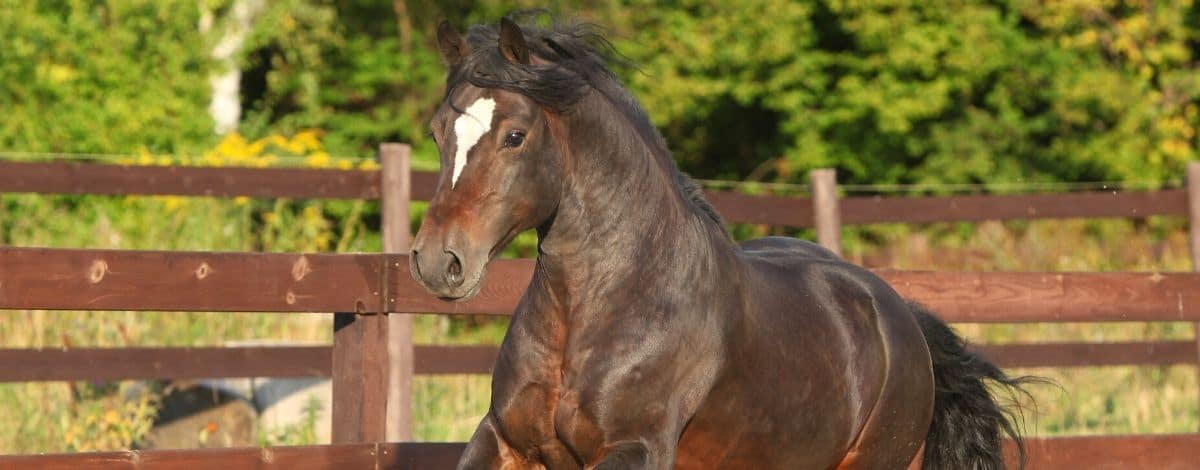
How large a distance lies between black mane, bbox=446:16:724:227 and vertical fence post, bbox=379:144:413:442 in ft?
9.13

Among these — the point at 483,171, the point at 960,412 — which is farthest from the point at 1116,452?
the point at 483,171

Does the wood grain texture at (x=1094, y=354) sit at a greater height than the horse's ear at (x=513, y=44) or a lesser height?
lesser

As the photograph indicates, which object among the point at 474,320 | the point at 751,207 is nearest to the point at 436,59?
the point at 474,320

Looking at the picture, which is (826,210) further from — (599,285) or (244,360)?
(599,285)

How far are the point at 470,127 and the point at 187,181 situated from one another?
5662 millimetres

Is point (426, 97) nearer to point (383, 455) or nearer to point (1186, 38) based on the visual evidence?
point (1186, 38)

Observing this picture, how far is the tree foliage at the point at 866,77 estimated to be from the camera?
20.7 meters

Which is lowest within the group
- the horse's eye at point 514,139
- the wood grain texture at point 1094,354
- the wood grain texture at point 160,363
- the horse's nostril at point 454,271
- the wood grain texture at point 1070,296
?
the wood grain texture at point 1094,354

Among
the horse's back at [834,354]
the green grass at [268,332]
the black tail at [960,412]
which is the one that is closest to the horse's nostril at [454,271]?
the horse's back at [834,354]

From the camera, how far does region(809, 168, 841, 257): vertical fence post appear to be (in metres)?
9.83

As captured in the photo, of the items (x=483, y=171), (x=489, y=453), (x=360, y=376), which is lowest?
(x=489, y=453)

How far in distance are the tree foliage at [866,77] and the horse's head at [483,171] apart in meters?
14.8

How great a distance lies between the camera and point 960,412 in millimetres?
5887

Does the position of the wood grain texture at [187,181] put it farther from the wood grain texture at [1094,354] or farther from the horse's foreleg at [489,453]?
the horse's foreleg at [489,453]
